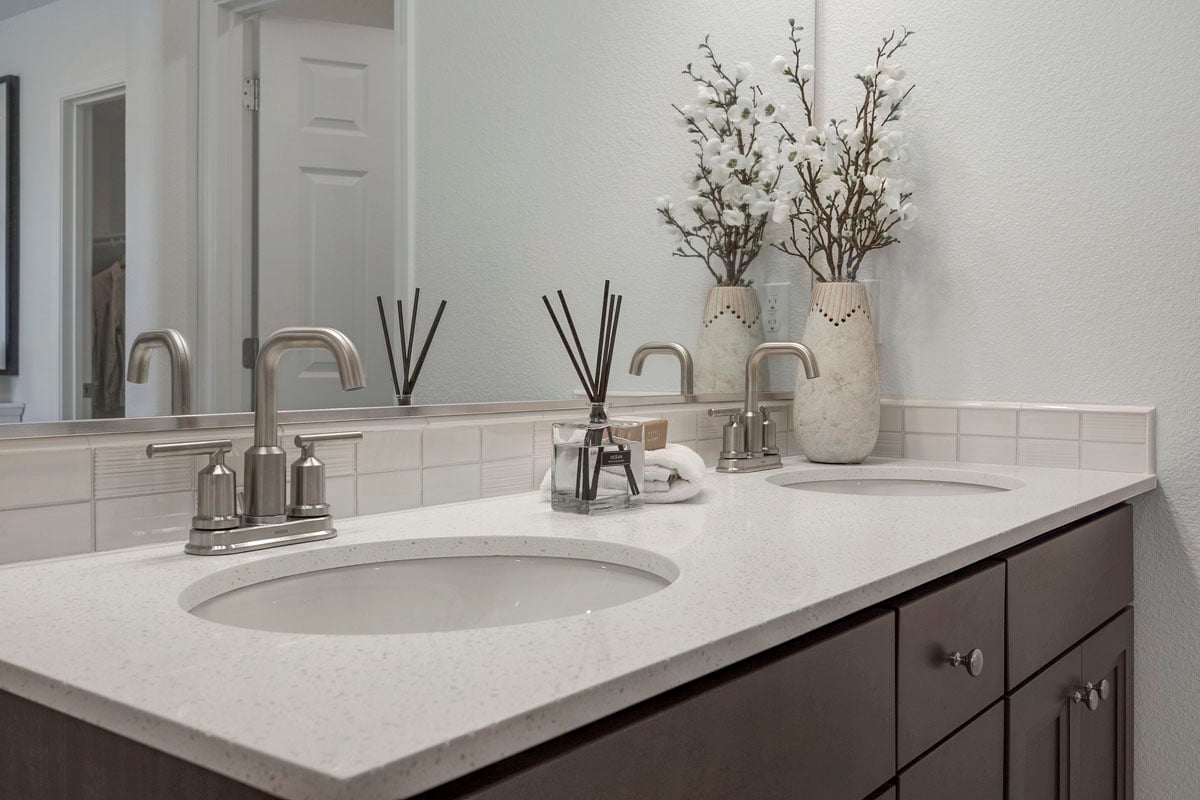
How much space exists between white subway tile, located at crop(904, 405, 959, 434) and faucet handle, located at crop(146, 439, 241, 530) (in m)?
1.38

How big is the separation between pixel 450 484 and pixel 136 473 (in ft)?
1.34

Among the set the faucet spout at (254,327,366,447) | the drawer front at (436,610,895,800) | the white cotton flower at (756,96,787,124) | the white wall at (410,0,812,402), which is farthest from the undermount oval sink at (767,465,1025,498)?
the faucet spout at (254,327,366,447)

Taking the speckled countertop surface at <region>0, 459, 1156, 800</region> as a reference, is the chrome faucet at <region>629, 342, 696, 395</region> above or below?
above

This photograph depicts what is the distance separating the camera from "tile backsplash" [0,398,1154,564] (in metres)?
0.89

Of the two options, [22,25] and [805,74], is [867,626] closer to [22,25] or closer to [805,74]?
[22,25]

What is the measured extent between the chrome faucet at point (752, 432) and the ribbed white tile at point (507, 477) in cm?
39

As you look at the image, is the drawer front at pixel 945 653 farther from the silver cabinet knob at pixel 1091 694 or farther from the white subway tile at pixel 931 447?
the white subway tile at pixel 931 447

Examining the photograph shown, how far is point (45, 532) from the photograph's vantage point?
890mm

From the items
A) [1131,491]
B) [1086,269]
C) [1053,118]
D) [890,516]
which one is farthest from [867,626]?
[1053,118]

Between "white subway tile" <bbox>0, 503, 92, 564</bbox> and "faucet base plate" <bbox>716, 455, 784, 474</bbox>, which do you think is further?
"faucet base plate" <bbox>716, 455, 784, 474</bbox>

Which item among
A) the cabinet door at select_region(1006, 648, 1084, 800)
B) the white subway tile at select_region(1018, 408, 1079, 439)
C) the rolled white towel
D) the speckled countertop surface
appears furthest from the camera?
the white subway tile at select_region(1018, 408, 1079, 439)

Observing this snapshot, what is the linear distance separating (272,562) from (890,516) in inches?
27.6

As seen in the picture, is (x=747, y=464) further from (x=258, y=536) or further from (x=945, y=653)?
(x=258, y=536)

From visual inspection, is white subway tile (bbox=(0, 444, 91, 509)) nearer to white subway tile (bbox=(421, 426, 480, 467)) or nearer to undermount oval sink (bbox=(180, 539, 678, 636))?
undermount oval sink (bbox=(180, 539, 678, 636))
